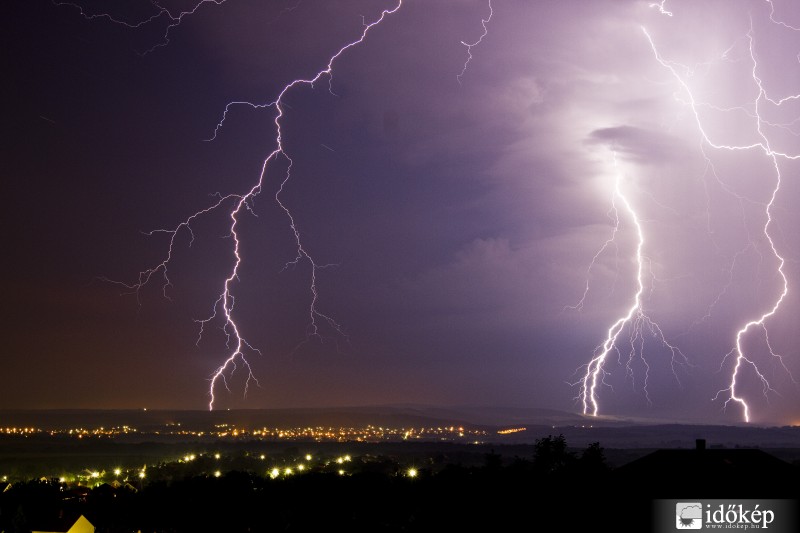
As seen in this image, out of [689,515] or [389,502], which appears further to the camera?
[389,502]

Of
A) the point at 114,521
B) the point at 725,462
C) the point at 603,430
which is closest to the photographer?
the point at 725,462

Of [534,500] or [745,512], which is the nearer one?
[745,512]

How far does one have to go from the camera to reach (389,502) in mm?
25625

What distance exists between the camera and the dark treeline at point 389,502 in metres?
17.3

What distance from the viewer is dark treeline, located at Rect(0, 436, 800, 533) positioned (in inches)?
680

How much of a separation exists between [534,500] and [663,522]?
532 centimetres

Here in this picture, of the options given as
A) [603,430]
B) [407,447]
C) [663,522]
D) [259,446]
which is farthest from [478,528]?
[603,430]

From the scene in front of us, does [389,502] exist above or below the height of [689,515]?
below

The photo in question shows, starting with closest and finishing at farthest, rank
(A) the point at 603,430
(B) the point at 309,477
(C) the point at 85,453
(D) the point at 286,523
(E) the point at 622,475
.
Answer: (E) the point at 622,475 < (D) the point at 286,523 < (B) the point at 309,477 < (C) the point at 85,453 < (A) the point at 603,430

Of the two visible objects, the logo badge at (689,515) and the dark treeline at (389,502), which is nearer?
the logo badge at (689,515)

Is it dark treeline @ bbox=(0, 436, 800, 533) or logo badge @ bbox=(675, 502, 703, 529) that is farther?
dark treeline @ bbox=(0, 436, 800, 533)

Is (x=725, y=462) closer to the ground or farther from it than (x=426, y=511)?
farther from it

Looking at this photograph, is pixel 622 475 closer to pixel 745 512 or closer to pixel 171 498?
pixel 745 512

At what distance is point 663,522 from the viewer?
1427cm
